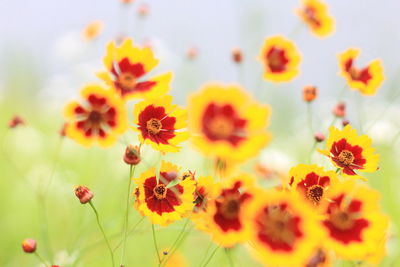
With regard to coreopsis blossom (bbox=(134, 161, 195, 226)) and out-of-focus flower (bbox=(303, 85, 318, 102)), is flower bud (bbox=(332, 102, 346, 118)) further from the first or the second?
coreopsis blossom (bbox=(134, 161, 195, 226))

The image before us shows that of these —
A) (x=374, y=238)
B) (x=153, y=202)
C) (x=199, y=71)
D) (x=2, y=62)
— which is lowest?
(x=2, y=62)

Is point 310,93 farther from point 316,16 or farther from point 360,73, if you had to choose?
point 316,16


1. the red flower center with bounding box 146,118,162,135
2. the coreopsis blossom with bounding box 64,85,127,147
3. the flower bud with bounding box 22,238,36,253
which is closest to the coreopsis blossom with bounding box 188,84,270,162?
the red flower center with bounding box 146,118,162,135

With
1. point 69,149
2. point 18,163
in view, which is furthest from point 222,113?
point 18,163

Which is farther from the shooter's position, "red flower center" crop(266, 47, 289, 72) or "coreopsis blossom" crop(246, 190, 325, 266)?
"red flower center" crop(266, 47, 289, 72)

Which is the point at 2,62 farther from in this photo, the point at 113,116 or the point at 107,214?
the point at 113,116

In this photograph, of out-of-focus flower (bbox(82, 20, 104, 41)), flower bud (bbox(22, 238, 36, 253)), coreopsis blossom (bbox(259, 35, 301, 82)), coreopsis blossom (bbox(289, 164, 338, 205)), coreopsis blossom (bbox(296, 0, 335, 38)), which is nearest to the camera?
coreopsis blossom (bbox(289, 164, 338, 205))
